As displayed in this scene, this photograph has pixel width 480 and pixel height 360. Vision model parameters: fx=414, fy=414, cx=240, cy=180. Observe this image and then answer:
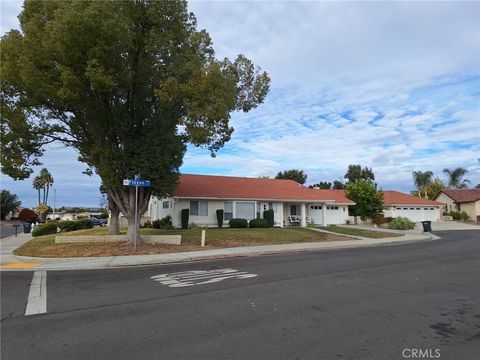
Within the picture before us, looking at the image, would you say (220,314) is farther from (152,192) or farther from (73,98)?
(152,192)

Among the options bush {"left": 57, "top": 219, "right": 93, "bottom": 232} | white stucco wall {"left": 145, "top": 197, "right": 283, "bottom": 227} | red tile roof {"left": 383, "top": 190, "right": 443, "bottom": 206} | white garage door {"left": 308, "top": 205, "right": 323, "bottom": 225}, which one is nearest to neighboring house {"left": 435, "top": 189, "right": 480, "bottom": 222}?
→ red tile roof {"left": 383, "top": 190, "right": 443, "bottom": 206}

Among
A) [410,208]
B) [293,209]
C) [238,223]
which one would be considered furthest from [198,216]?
[410,208]

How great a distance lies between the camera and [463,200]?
5884cm

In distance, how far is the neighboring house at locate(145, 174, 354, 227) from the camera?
109 ft

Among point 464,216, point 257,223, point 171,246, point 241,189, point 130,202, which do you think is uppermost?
point 241,189

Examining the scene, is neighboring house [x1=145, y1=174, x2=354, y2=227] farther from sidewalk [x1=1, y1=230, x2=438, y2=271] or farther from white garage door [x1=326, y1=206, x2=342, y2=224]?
sidewalk [x1=1, y1=230, x2=438, y2=271]

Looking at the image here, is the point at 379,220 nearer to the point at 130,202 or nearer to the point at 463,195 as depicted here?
the point at 463,195

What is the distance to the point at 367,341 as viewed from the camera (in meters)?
5.88

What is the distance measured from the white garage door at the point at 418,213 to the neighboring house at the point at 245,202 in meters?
11.0

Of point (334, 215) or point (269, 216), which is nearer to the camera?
point (269, 216)

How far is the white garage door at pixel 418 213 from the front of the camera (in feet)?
169

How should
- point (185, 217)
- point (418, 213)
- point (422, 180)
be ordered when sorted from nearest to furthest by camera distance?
point (185, 217) < point (418, 213) < point (422, 180)

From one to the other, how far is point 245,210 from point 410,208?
2717 centimetres

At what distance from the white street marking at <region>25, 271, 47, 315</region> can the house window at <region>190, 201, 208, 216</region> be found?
66.3 feet
